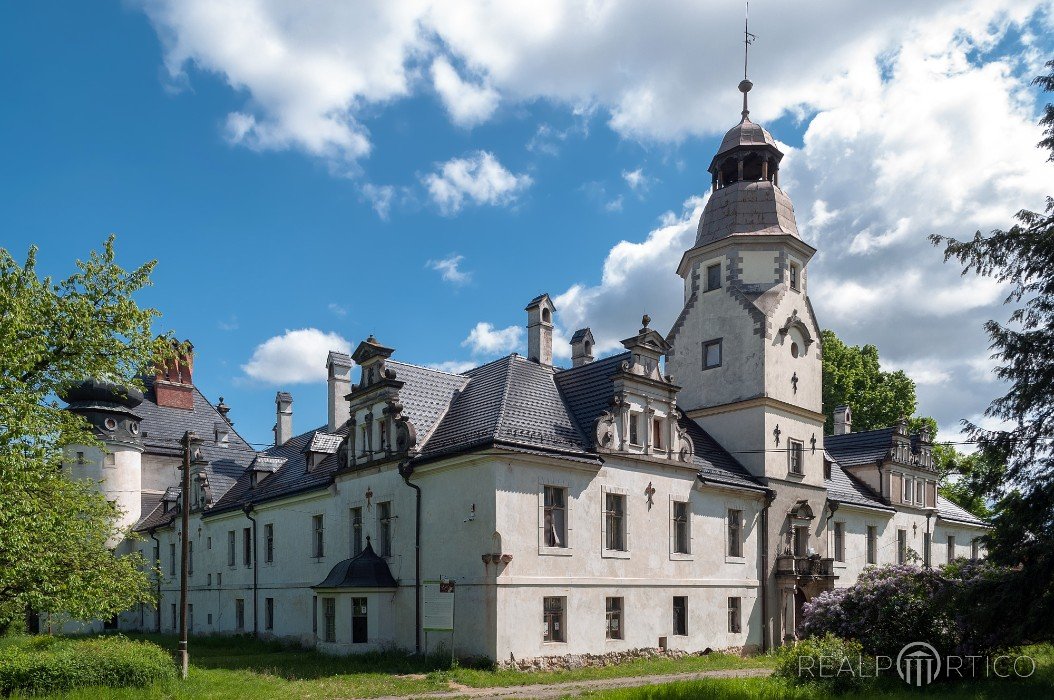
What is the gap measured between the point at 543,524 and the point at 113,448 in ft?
96.8

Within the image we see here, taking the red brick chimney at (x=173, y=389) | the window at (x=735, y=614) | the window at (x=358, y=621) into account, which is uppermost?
the red brick chimney at (x=173, y=389)

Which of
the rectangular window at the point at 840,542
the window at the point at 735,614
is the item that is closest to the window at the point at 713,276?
the rectangular window at the point at 840,542

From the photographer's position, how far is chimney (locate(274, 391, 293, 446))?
47.5 meters

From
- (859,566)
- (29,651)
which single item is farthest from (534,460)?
(859,566)

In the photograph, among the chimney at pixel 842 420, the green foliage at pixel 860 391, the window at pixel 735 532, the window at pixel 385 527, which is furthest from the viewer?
the green foliage at pixel 860 391

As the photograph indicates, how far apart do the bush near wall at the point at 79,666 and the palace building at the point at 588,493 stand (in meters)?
4.79

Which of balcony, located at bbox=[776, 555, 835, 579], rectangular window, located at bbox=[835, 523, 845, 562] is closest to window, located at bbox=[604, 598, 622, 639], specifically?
balcony, located at bbox=[776, 555, 835, 579]

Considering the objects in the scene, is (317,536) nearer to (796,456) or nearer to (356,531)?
(356,531)

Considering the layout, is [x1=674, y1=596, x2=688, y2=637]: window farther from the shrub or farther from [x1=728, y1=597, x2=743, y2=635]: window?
the shrub

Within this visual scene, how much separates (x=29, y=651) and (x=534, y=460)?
513 inches

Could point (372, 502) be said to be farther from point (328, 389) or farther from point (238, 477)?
point (238, 477)

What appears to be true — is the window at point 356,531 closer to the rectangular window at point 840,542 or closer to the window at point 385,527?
the window at point 385,527

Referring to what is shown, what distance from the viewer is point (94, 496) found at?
2319 centimetres

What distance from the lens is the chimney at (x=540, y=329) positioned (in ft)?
102
